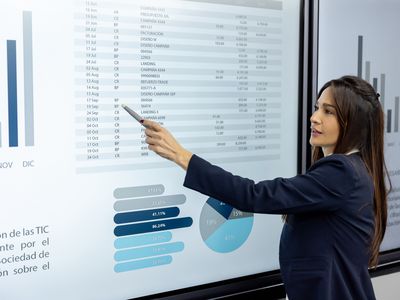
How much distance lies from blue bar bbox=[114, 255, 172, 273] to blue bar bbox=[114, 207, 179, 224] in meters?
0.11

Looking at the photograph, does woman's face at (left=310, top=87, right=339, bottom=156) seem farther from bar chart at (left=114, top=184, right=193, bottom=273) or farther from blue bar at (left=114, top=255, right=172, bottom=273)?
blue bar at (left=114, top=255, right=172, bottom=273)

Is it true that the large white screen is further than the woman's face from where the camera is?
No

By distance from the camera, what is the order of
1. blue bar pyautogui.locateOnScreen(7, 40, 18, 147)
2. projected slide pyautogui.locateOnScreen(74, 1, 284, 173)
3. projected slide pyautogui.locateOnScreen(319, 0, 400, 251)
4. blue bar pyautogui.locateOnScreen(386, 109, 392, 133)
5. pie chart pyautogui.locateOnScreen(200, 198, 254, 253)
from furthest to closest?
blue bar pyautogui.locateOnScreen(386, 109, 392, 133) < projected slide pyautogui.locateOnScreen(319, 0, 400, 251) < pie chart pyautogui.locateOnScreen(200, 198, 254, 253) < projected slide pyautogui.locateOnScreen(74, 1, 284, 173) < blue bar pyautogui.locateOnScreen(7, 40, 18, 147)

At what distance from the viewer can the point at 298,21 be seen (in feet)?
5.54

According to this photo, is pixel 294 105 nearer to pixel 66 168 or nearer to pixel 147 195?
pixel 147 195

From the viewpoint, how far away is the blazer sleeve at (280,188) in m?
1.19

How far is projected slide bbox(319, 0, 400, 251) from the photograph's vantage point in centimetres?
175

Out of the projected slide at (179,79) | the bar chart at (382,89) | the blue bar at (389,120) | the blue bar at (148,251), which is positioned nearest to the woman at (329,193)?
the projected slide at (179,79)

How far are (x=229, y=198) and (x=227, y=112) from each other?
0.41 m

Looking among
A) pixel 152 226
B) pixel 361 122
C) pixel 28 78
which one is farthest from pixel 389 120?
pixel 28 78

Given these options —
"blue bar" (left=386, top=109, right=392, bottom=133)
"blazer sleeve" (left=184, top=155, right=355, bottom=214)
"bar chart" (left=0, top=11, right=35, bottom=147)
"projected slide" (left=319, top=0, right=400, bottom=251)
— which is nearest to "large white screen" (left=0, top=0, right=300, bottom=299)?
"bar chart" (left=0, top=11, right=35, bottom=147)

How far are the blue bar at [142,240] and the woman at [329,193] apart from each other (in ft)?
0.95

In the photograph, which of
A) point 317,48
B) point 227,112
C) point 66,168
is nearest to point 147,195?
point 66,168

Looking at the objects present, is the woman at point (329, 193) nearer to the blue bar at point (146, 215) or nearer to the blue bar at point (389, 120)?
the blue bar at point (146, 215)
